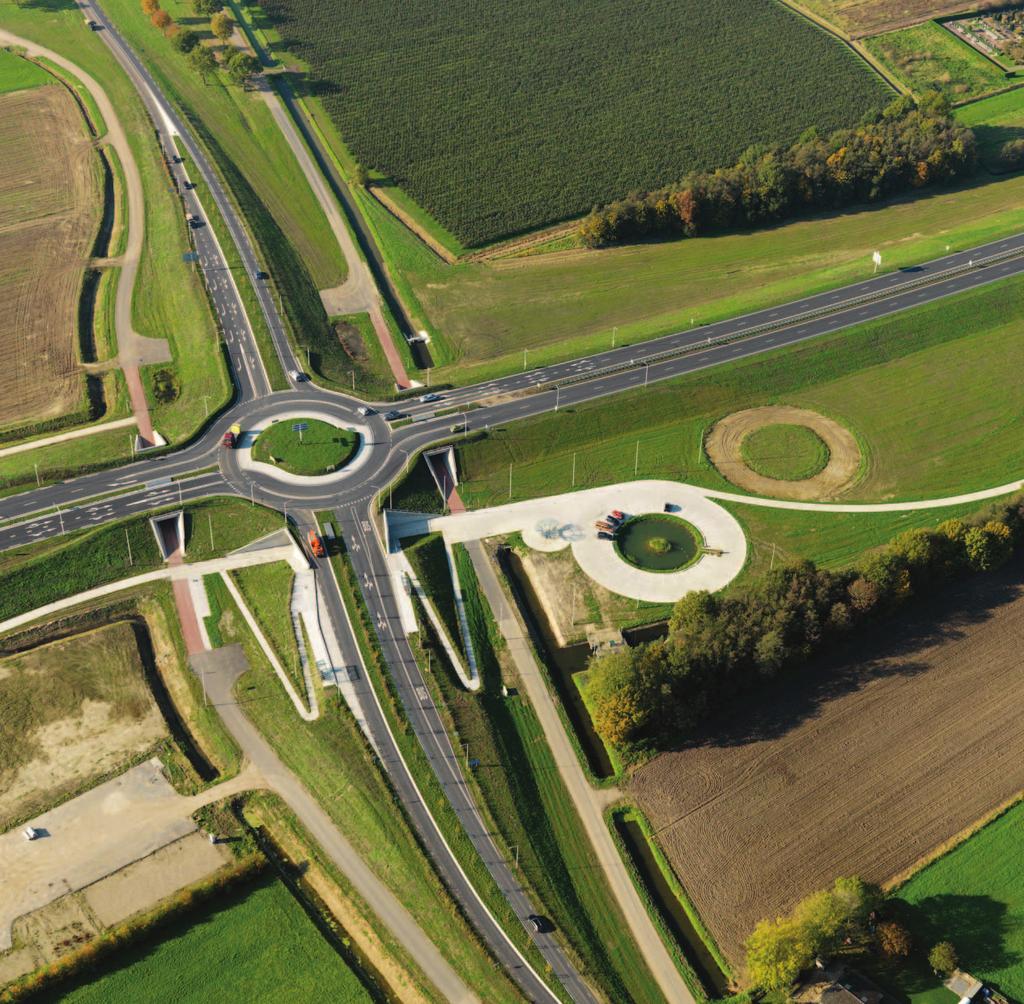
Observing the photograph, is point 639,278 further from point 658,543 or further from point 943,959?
point 943,959

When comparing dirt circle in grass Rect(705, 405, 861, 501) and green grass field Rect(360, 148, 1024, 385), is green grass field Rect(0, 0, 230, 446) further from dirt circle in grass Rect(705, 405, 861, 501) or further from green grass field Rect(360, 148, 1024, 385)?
dirt circle in grass Rect(705, 405, 861, 501)

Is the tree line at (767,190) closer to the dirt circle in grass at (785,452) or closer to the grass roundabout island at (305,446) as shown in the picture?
the dirt circle in grass at (785,452)

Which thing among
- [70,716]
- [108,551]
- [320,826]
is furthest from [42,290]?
[320,826]

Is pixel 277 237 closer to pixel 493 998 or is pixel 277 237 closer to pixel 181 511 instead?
pixel 181 511

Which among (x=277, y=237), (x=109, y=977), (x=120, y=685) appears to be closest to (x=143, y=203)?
(x=277, y=237)

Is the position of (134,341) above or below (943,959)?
above

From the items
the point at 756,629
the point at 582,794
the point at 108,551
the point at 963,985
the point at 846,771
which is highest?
the point at 108,551

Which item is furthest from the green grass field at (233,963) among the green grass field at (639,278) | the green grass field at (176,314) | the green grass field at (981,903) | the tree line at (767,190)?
the tree line at (767,190)
